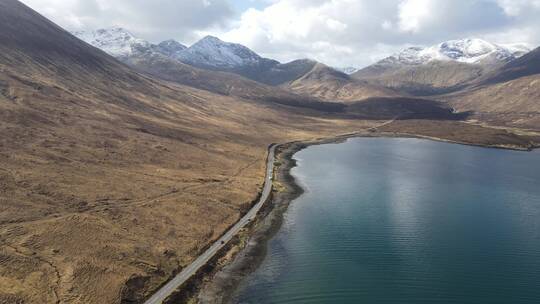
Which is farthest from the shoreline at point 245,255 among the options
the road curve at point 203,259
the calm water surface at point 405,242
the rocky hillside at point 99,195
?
the rocky hillside at point 99,195

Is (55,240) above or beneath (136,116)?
beneath

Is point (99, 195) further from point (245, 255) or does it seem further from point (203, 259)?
point (245, 255)

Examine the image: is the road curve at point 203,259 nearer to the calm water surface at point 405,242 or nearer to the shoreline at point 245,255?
the shoreline at point 245,255

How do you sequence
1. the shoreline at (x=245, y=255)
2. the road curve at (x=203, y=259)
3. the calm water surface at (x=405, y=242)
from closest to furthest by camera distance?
the road curve at (x=203, y=259), the shoreline at (x=245, y=255), the calm water surface at (x=405, y=242)

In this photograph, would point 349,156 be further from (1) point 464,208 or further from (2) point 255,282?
(2) point 255,282

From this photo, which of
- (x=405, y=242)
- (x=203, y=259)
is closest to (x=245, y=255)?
(x=203, y=259)

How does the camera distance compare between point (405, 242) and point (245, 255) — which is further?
point (405, 242)

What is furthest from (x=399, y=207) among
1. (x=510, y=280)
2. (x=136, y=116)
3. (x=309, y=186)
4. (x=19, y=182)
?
(x=136, y=116)

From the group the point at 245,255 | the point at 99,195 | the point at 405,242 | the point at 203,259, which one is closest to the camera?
the point at 203,259
